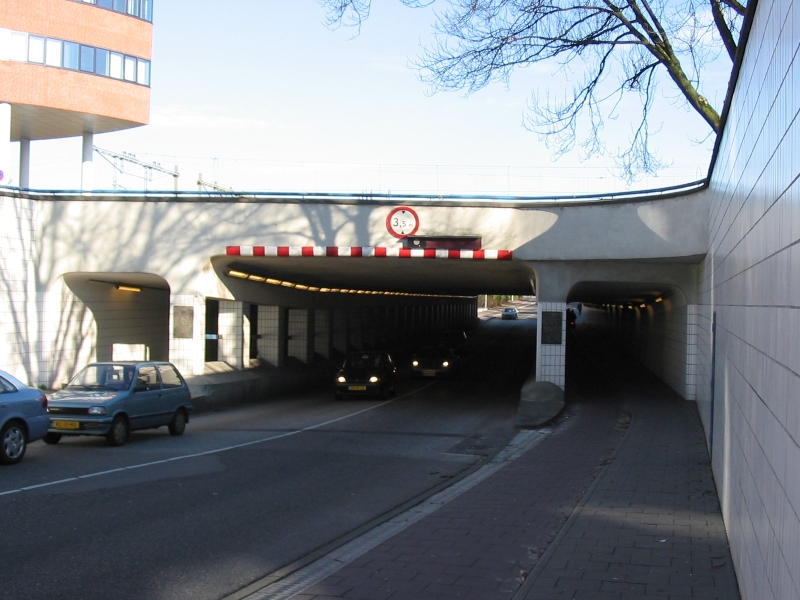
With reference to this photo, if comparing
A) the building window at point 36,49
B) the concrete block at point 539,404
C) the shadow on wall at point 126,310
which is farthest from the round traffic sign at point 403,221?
the building window at point 36,49

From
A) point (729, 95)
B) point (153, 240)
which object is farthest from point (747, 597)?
point (153, 240)

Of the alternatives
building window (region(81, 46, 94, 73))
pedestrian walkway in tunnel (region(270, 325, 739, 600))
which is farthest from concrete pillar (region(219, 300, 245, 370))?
pedestrian walkway in tunnel (region(270, 325, 739, 600))

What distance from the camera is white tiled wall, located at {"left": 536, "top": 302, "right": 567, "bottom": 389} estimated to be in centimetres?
2055

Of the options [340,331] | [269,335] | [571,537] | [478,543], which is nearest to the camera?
[478,543]

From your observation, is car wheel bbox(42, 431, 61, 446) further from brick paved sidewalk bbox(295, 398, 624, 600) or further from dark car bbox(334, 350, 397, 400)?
dark car bbox(334, 350, 397, 400)

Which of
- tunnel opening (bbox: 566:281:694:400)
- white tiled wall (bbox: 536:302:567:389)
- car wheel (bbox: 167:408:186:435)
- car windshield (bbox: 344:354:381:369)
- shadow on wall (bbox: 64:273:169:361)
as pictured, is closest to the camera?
car wheel (bbox: 167:408:186:435)

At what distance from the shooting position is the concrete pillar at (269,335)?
2708 cm

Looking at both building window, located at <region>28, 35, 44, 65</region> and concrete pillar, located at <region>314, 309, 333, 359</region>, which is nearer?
building window, located at <region>28, 35, 44, 65</region>

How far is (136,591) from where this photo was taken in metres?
6.29

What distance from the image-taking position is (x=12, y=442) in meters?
11.6

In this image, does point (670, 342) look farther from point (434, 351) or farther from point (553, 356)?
point (434, 351)

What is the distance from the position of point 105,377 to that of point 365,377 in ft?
32.2

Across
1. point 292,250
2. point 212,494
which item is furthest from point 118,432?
point 292,250

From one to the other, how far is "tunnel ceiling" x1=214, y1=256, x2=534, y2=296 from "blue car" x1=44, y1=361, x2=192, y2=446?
22.5 feet
